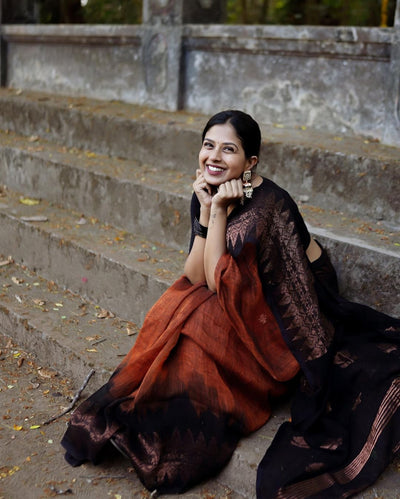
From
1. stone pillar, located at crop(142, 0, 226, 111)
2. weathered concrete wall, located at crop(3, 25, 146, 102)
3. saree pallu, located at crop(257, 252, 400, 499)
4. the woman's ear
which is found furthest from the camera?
weathered concrete wall, located at crop(3, 25, 146, 102)

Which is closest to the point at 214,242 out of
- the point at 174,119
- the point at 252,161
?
the point at 252,161

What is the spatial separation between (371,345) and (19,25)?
6.26 metres

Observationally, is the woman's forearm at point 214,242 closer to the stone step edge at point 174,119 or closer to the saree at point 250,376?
the saree at point 250,376

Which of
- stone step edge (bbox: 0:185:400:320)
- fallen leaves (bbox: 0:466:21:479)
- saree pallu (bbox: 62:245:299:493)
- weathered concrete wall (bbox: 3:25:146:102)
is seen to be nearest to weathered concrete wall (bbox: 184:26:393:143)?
weathered concrete wall (bbox: 3:25:146:102)

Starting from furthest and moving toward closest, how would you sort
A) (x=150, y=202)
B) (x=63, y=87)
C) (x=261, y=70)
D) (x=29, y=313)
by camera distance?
(x=63, y=87)
(x=261, y=70)
(x=150, y=202)
(x=29, y=313)

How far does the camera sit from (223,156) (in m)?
3.06

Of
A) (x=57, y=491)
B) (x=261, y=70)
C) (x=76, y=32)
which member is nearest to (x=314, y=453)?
(x=57, y=491)

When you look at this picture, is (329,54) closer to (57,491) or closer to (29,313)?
(29,313)

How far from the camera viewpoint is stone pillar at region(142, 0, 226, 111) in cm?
592

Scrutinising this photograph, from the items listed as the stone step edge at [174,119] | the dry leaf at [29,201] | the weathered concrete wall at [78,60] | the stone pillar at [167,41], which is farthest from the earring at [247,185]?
the weathered concrete wall at [78,60]

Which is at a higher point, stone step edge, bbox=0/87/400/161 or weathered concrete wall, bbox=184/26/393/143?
weathered concrete wall, bbox=184/26/393/143

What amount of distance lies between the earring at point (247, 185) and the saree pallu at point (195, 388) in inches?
10.7

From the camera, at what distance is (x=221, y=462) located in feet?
9.37

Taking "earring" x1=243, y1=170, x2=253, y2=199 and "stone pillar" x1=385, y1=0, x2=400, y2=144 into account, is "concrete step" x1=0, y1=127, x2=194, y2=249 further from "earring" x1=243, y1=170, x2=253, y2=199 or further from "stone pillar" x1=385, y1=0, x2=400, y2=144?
"stone pillar" x1=385, y1=0, x2=400, y2=144
